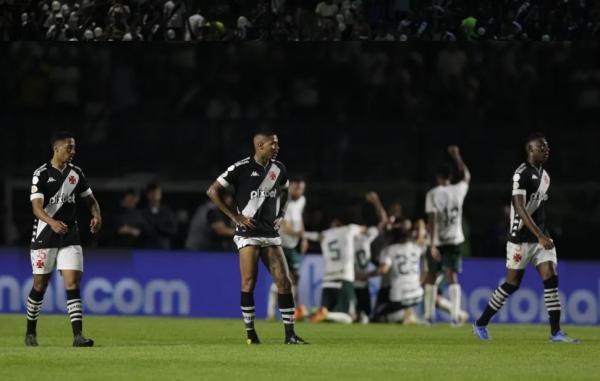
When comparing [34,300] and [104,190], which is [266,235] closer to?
[34,300]

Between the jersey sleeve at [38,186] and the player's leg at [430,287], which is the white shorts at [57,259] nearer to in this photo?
the jersey sleeve at [38,186]

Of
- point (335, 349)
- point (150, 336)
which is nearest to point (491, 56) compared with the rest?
point (150, 336)

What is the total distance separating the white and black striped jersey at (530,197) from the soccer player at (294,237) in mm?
7187

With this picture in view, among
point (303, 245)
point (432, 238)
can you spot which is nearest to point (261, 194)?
point (432, 238)

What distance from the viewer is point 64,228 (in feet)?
52.5

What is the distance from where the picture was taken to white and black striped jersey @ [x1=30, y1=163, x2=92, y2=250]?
16250 millimetres

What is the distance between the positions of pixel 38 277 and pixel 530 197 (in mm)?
5820

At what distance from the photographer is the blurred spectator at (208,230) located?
87.1 feet

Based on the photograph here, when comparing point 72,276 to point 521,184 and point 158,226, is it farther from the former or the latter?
point 158,226

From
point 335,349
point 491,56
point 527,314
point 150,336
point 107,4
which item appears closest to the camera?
point 335,349

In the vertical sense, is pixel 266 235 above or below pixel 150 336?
above

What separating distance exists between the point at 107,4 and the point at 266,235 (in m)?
12.8

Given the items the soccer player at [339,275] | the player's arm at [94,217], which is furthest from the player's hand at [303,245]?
the player's arm at [94,217]

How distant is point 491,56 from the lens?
26531 mm
